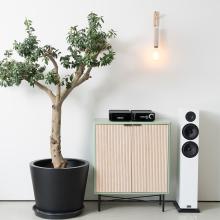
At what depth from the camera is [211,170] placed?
457 centimetres

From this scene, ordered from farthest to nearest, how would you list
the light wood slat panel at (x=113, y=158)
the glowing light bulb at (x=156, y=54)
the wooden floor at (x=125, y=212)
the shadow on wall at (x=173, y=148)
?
the shadow on wall at (x=173, y=148) < the glowing light bulb at (x=156, y=54) < the light wood slat panel at (x=113, y=158) < the wooden floor at (x=125, y=212)

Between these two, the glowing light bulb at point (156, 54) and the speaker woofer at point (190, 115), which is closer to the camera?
the speaker woofer at point (190, 115)

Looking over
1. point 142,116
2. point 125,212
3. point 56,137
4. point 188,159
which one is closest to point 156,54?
point 142,116

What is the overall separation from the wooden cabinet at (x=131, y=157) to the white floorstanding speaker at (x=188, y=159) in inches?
5.4

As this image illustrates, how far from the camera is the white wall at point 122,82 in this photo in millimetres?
4430

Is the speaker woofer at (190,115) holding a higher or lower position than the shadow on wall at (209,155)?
higher

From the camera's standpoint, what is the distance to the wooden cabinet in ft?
13.6

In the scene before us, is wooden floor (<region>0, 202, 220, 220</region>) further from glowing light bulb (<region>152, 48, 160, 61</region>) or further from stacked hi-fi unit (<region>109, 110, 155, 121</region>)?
glowing light bulb (<region>152, 48, 160, 61</region>)

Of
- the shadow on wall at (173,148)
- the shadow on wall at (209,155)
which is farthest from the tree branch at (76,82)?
the shadow on wall at (209,155)

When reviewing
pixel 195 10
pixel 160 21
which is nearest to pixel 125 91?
pixel 160 21

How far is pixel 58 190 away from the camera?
396 cm

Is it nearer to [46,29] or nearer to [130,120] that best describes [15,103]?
[46,29]

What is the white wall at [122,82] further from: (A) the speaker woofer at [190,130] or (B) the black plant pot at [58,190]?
(B) the black plant pot at [58,190]

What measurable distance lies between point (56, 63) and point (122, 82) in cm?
72
